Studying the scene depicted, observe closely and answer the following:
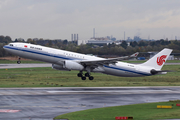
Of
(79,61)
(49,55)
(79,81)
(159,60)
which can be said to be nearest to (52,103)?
(49,55)

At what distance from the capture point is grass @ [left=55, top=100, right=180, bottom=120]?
22.9m

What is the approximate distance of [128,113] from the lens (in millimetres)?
24609

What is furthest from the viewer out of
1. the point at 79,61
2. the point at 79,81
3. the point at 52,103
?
the point at 79,81

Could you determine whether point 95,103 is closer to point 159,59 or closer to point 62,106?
point 62,106

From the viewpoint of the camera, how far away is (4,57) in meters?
130

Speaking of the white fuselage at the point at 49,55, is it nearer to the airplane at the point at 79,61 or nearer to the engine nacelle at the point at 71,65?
the airplane at the point at 79,61

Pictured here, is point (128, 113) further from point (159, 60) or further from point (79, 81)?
point (79, 81)

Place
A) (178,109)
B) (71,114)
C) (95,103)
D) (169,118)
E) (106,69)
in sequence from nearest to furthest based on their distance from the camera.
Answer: (169,118), (71,114), (178,109), (95,103), (106,69)

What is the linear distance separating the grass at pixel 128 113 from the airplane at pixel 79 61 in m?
18.0

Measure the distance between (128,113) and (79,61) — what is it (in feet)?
81.0

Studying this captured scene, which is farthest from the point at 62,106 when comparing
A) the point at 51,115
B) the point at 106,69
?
the point at 106,69

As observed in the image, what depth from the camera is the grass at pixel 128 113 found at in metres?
22.9

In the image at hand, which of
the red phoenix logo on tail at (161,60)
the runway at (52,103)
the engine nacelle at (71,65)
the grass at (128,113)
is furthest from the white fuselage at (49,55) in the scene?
the grass at (128,113)

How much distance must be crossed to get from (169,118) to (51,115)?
9.68 metres
